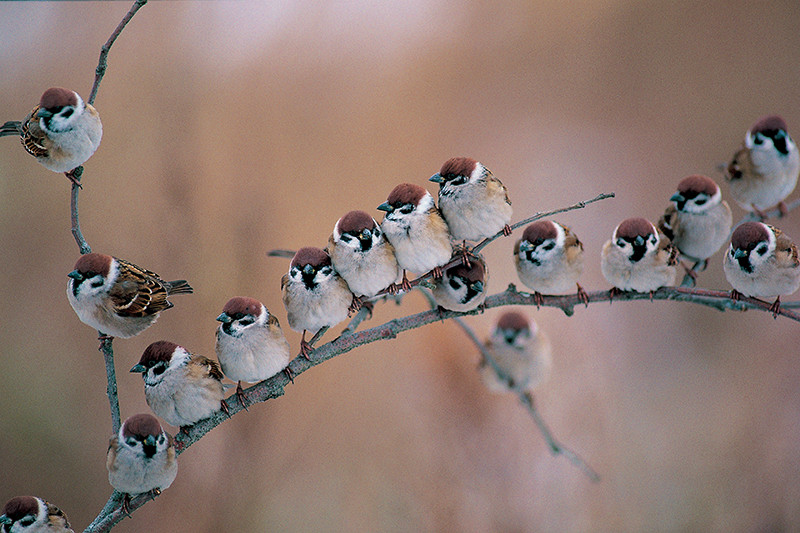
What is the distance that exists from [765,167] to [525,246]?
82 cm

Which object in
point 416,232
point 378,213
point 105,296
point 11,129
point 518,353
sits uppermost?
point 11,129

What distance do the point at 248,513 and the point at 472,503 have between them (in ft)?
2.87

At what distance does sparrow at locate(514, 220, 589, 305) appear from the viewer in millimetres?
1624

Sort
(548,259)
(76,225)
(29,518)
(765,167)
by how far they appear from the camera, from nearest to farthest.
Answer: (29,518)
(76,225)
(548,259)
(765,167)

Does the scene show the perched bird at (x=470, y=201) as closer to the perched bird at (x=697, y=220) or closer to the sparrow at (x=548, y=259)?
the sparrow at (x=548, y=259)

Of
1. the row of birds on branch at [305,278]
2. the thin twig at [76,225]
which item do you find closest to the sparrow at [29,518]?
the row of birds on branch at [305,278]

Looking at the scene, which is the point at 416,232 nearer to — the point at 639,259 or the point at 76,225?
the point at 639,259

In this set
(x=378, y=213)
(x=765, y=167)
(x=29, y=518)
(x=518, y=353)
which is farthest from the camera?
(x=378, y=213)

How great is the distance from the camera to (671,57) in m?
2.82

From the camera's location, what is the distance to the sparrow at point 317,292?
4.54 ft

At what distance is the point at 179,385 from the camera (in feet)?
4.28

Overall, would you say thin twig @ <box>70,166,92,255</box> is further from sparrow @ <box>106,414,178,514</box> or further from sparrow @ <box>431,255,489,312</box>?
sparrow @ <box>431,255,489,312</box>

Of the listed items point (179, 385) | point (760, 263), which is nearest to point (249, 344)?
point (179, 385)

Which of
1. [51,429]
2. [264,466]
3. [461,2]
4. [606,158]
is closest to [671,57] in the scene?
[606,158]
